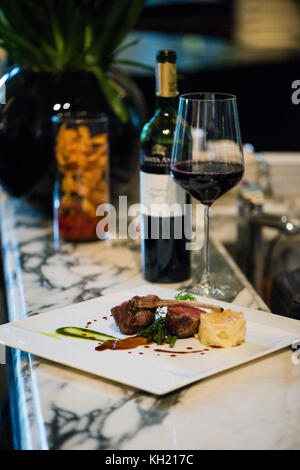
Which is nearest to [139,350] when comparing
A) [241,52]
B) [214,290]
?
[214,290]

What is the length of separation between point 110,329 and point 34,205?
758 millimetres

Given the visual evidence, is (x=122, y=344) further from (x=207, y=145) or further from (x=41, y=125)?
(x=41, y=125)

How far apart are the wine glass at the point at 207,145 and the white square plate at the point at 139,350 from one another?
8.0 inches

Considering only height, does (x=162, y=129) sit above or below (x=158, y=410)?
above

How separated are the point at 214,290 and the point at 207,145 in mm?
256

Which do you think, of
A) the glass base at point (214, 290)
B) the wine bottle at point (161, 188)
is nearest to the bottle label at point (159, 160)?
the wine bottle at point (161, 188)

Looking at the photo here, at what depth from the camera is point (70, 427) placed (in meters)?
0.68

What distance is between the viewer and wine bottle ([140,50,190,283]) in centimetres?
110

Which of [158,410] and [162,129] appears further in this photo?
[162,129]

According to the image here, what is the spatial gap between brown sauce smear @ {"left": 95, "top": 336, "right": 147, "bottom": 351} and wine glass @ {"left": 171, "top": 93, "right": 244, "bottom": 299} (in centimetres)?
29

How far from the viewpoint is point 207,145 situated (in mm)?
1027

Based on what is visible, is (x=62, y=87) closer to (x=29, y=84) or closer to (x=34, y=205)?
(x=29, y=84)

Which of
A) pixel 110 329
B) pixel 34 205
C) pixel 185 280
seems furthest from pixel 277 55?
pixel 110 329

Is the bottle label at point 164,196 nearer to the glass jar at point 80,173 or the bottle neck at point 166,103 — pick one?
the bottle neck at point 166,103
